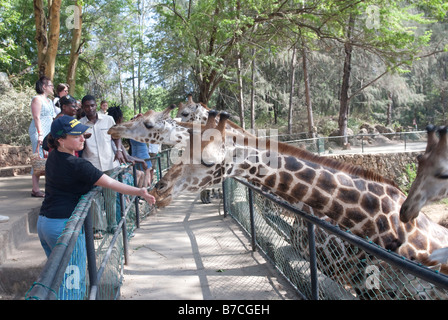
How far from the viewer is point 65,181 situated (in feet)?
9.73

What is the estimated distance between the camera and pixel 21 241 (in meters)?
5.05

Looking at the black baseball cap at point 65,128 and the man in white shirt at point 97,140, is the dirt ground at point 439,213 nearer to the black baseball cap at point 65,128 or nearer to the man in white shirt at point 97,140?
the man in white shirt at point 97,140

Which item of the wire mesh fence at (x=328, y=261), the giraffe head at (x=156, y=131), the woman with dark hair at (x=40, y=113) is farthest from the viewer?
the giraffe head at (x=156, y=131)

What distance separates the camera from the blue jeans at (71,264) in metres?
1.94

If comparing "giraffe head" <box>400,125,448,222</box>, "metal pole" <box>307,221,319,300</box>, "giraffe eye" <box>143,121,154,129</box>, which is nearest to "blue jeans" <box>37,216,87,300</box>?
"metal pole" <box>307,221,319,300</box>

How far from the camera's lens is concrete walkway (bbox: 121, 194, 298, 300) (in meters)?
3.92

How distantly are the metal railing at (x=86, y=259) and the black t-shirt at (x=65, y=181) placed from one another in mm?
129

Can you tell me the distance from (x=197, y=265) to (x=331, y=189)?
2.06 m

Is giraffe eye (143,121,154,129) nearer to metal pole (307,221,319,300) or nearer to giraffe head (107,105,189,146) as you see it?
giraffe head (107,105,189,146)

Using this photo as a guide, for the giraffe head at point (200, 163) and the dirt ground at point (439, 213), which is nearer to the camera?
the giraffe head at point (200, 163)

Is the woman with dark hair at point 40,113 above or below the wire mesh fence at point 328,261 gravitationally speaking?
above

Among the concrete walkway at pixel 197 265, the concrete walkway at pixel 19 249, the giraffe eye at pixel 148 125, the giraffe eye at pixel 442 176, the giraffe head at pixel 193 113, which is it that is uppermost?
the giraffe head at pixel 193 113

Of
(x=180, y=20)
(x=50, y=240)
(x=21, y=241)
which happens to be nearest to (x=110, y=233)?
(x=50, y=240)

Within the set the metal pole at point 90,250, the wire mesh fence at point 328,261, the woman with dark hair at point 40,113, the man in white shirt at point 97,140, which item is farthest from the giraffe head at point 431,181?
the woman with dark hair at point 40,113
